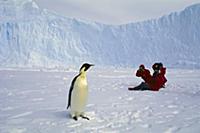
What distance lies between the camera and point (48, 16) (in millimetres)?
53531

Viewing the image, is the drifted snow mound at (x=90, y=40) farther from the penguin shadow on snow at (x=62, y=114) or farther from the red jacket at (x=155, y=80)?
the penguin shadow on snow at (x=62, y=114)

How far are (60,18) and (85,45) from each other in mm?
5793

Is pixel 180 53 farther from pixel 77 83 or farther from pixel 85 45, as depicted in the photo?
pixel 77 83

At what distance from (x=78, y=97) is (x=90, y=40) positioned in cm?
4859

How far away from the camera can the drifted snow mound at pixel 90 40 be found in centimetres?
4662

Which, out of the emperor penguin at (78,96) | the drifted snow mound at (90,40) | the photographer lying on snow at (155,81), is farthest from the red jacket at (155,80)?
the drifted snow mound at (90,40)

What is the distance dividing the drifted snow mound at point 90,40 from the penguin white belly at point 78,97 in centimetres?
4182

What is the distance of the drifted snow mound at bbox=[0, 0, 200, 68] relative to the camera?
46.6 metres

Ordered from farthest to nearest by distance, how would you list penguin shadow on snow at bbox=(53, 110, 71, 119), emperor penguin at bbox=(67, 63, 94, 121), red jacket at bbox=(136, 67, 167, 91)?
red jacket at bbox=(136, 67, 167, 91)
penguin shadow on snow at bbox=(53, 110, 71, 119)
emperor penguin at bbox=(67, 63, 94, 121)

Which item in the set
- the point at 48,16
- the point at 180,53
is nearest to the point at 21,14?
the point at 48,16

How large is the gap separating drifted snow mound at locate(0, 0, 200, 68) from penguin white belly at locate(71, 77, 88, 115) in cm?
4182

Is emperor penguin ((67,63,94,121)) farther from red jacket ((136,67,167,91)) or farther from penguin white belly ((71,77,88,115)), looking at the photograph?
red jacket ((136,67,167,91))

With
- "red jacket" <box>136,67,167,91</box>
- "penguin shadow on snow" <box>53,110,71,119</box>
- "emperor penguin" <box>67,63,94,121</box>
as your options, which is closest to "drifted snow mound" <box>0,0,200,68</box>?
"red jacket" <box>136,67,167,91</box>

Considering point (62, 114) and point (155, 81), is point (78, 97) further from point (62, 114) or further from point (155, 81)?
point (155, 81)
